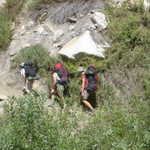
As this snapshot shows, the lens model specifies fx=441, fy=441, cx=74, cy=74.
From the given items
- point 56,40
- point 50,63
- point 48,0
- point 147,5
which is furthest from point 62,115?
point 48,0

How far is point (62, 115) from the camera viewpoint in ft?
24.1

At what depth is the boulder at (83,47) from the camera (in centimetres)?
1128

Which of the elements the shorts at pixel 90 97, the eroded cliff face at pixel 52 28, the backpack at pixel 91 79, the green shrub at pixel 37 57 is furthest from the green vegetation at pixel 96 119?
the eroded cliff face at pixel 52 28

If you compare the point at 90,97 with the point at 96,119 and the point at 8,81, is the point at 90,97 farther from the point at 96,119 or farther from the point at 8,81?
the point at 96,119

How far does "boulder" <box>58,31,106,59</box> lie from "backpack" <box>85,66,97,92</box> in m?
0.99

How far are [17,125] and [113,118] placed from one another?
6.63ft

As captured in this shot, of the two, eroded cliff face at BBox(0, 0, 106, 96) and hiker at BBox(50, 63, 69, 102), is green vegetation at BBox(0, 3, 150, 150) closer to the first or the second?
hiker at BBox(50, 63, 69, 102)

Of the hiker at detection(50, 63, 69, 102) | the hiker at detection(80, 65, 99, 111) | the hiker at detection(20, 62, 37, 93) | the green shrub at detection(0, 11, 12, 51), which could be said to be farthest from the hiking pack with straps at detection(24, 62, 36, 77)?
the green shrub at detection(0, 11, 12, 51)

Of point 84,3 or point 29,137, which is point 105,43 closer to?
point 84,3

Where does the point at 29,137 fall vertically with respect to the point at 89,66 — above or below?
above

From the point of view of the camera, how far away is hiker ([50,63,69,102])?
10.4m

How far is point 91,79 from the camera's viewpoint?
10320 millimetres

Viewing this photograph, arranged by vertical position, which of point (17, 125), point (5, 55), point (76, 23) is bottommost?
point (5, 55)

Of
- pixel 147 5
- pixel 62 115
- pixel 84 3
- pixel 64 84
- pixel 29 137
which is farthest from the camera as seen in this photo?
pixel 84 3
